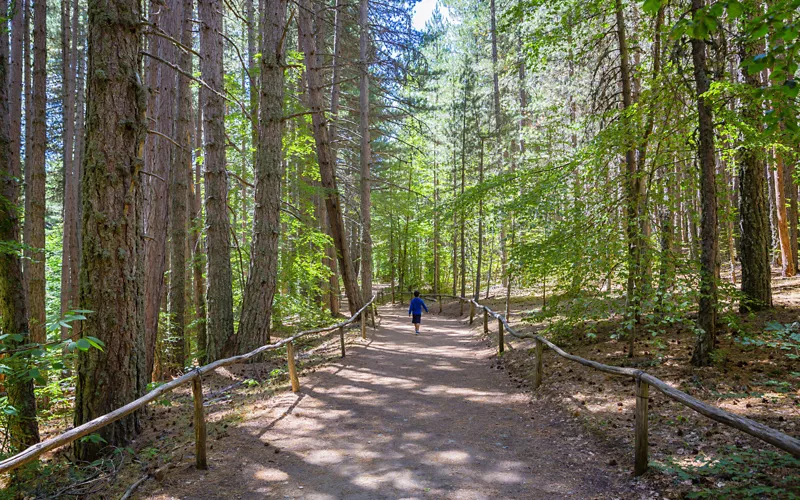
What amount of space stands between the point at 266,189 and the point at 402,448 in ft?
20.6

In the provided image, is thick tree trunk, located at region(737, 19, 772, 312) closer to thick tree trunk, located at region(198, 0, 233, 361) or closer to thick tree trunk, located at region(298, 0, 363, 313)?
thick tree trunk, located at region(298, 0, 363, 313)

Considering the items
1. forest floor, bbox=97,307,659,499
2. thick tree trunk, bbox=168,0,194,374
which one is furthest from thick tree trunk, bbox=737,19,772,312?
thick tree trunk, bbox=168,0,194,374

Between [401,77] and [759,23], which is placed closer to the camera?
[759,23]

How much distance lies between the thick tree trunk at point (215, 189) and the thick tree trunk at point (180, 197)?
686mm

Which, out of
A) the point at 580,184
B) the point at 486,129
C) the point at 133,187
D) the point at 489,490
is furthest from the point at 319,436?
the point at 486,129

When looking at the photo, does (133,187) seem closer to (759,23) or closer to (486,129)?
(759,23)

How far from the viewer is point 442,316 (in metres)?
23.9

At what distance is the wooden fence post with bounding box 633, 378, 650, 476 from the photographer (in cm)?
416

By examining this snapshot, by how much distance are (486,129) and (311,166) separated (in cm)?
1342

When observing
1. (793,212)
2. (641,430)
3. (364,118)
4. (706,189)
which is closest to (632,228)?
(706,189)

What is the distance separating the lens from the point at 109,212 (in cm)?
512

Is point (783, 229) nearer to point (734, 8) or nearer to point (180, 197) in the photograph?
point (734, 8)

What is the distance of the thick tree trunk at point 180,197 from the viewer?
1059 cm

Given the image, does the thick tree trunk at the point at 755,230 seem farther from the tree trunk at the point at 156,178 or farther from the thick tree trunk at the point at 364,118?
the thick tree trunk at the point at 364,118
